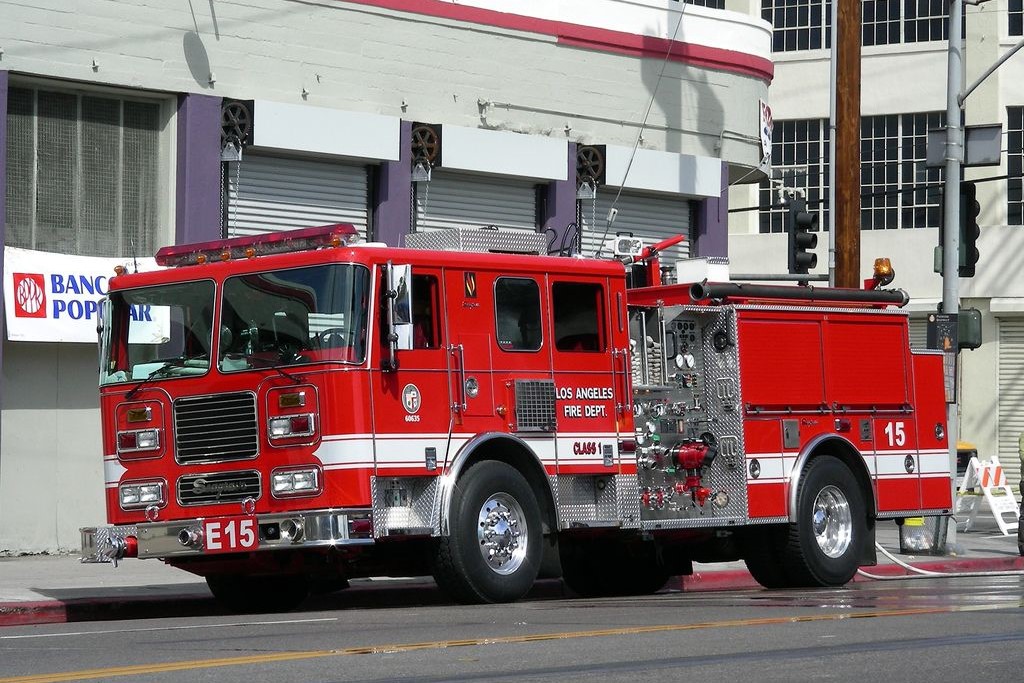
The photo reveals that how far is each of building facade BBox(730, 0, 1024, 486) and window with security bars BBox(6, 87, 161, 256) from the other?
2356 cm

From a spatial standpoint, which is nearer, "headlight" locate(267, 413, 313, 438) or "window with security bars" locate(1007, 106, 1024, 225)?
"headlight" locate(267, 413, 313, 438)

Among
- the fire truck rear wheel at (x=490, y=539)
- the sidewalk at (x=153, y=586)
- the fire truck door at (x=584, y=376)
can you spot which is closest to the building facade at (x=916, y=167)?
the sidewalk at (x=153, y=586)

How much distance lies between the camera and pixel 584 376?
48.1 feet

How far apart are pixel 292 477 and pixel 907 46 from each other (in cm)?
3269

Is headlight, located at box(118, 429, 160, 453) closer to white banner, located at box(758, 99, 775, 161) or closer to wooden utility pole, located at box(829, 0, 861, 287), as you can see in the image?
wooden utility pole, located at box(829, 0, 861, 287)

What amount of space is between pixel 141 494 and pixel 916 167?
31.6m

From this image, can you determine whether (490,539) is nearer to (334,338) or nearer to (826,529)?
(334,338)

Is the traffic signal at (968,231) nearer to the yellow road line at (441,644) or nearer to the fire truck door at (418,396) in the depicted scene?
the yellow road line at (441,644)

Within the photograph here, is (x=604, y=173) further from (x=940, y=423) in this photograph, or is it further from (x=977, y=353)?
(x=977, y=353)

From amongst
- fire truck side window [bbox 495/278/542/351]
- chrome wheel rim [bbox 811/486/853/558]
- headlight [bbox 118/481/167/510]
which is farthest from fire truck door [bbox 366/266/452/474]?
chrome wheel rim [bbox 811/486/853/558]

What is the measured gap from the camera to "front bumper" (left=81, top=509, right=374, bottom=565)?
12891 mm

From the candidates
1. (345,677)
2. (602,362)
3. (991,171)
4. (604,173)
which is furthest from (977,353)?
(345,677)

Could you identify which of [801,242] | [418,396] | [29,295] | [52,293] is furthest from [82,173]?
[801,242]

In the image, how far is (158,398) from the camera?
13859 mm
